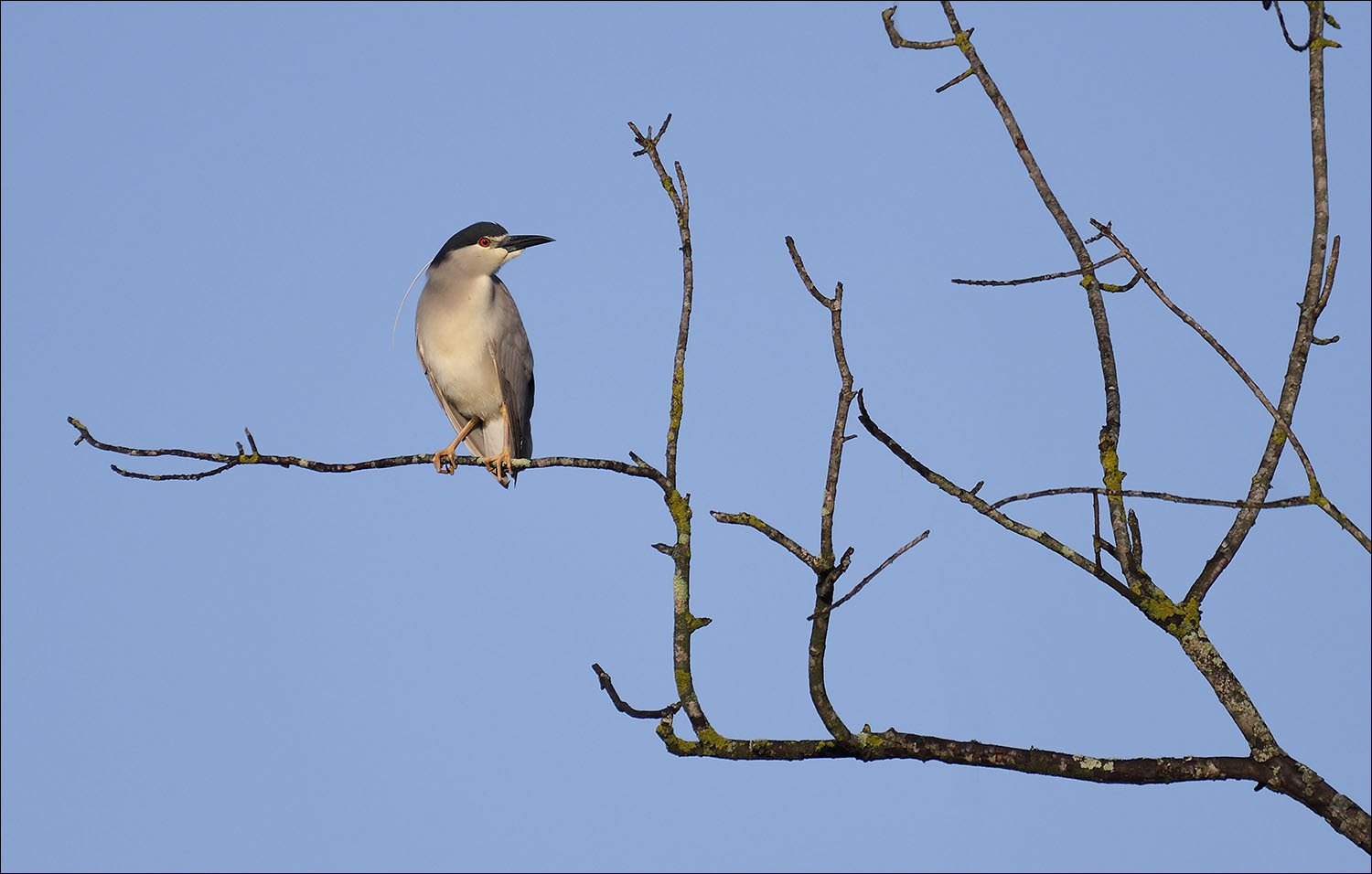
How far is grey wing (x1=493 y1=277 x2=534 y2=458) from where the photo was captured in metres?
8.71

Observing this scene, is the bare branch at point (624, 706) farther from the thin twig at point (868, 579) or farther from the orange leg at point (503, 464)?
the orange leg at point (503, 464)

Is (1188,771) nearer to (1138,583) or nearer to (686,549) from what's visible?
(1138,583)

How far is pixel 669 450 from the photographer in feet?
12.5

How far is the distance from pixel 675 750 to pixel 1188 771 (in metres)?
1.28

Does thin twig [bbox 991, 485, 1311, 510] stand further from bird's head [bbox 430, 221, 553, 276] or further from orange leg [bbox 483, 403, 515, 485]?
bird's head [bbox 430, 221, 553, 276]

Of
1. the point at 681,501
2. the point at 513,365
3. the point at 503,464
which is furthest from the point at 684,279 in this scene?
the point at 513,365

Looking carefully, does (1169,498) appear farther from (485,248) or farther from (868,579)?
(485,248)

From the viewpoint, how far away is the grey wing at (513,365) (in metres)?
8.71

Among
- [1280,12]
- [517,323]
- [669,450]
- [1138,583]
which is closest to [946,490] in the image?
[1138,583]

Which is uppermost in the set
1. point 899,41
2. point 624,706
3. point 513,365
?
point 513,365

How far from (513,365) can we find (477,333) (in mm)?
359

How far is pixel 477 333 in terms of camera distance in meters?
8.63

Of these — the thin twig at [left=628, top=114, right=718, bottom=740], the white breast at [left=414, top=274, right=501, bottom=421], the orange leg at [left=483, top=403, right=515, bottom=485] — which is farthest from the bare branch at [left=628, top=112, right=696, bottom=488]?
the white breast at [left=414, top=274, right=501, bottom=421]

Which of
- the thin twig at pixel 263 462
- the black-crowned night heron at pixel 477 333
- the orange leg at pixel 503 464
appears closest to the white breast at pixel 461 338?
the black-crowned night heron at pixel 477 333
